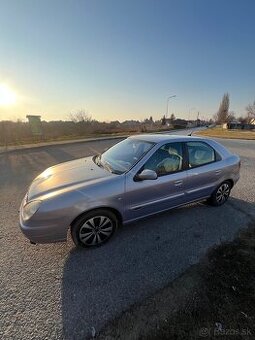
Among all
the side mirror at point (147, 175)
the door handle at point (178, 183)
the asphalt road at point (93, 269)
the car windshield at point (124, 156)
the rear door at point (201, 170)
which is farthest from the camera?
the rear door at point (201, 170)

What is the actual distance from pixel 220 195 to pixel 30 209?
364 centimetres

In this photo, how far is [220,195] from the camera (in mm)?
4496

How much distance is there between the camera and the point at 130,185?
3.16 meters

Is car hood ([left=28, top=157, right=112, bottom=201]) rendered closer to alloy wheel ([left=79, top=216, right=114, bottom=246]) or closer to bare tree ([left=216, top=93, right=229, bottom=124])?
alloy wheel ([left=79, top=216, right=114, bottom=246])

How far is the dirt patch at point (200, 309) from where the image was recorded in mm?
1910

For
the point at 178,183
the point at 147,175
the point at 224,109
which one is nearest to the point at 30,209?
the point at 147,175

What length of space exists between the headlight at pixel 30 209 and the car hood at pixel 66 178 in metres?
0.13

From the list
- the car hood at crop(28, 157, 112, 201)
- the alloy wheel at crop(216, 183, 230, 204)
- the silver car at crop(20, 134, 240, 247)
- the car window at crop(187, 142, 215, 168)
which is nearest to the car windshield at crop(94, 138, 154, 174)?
the silver car at crop(20, 134, 240, 247)

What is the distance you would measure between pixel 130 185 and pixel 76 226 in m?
0.95

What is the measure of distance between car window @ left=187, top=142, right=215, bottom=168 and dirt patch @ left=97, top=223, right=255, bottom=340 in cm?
181

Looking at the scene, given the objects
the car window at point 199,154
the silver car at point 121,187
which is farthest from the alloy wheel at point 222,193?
the car window at point 199,154

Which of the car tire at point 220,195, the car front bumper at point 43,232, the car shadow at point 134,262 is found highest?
the car front bumper at point 43,232

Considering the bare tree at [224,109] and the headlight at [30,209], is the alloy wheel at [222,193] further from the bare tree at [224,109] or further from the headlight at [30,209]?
the bare tree at [224,109]

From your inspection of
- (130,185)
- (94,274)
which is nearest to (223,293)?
(94,274)
